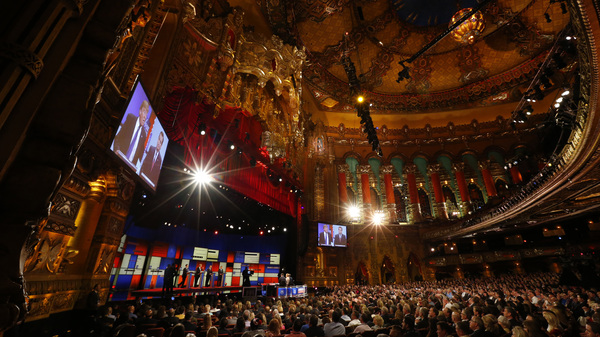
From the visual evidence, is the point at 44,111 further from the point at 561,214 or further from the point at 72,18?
the point at 561,214

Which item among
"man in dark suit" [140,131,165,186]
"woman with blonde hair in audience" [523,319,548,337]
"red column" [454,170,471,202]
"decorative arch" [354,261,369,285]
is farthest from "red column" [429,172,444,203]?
"man in dark suit" [140,131,165,186]

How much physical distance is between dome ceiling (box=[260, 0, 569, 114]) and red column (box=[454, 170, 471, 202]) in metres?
6.09

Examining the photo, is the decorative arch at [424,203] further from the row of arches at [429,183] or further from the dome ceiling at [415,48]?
the dome ceiling at [415,48]

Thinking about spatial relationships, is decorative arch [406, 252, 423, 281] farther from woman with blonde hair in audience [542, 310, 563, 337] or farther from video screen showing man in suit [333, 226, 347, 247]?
woman with blonde hair in audience [542, 310, 563, 337]

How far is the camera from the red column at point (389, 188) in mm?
21219

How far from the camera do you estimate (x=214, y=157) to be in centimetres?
1045

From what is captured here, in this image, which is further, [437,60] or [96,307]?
[437,60]

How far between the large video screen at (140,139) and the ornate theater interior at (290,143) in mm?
94

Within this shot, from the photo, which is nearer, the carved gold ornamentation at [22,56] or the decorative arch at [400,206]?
the carved gold ornamentation at [22,56]

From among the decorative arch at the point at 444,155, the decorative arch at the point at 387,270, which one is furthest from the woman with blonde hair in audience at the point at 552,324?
the decorative arch at the point at 444,155

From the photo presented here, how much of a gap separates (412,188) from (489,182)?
592 cm

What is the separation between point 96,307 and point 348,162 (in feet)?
64.8

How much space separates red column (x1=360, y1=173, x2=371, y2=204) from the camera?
69.4 ft

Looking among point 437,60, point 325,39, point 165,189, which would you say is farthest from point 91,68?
point 437,60
